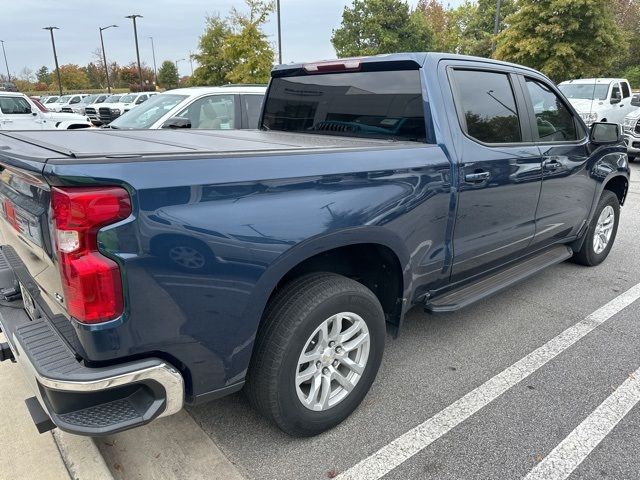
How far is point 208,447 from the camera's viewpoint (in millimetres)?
2488

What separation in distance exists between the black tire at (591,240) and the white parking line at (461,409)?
3.59ft

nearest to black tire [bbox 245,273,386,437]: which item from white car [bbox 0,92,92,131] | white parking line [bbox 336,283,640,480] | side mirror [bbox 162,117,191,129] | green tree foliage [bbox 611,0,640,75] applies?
white parking line [bbox 336,283,640,480]

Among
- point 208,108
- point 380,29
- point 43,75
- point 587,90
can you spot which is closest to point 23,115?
point 208,108

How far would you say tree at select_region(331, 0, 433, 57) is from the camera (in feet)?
134

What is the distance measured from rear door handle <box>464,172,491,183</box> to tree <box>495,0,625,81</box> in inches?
748

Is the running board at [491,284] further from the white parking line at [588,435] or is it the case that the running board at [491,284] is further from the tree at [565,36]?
the tree at [565,36]

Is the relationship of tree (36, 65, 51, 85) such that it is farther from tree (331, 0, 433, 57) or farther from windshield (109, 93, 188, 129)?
windshield (109, 93, 188, 129)

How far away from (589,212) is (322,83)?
2847 millimetres

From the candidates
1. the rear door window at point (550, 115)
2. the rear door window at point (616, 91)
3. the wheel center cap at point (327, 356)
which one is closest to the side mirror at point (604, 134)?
the rear door window at point (550, 115)

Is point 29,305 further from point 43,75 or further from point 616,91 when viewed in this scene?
point 43,75

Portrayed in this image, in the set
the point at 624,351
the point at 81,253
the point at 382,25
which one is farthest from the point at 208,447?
the point at 382,25

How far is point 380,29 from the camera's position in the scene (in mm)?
40875

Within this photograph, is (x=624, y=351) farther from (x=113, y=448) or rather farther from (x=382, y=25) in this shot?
(x=382, y=25)

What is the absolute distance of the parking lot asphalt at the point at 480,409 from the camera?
7.82ft
